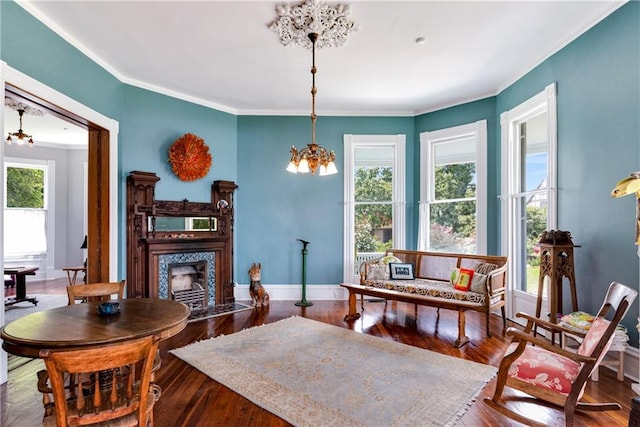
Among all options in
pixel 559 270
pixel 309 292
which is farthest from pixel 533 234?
pixel 309 292

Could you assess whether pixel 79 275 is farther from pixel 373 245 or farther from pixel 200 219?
pixel 373 245

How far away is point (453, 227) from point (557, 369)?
10.8ft

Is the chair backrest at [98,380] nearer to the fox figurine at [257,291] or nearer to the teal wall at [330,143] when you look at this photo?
the teal wall at [330,143]

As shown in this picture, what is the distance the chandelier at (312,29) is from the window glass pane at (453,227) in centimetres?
286

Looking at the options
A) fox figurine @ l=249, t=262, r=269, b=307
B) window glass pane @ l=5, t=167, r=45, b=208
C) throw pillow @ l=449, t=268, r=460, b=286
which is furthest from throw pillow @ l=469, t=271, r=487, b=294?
window glass pane @ l=5, t=167, r=45, b=208

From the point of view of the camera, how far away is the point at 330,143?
5.61 m

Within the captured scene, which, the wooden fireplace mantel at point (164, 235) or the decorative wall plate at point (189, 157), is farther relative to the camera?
the decorative wall plate at point (189, 157)

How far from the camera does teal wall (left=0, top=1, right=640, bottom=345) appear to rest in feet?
9.12

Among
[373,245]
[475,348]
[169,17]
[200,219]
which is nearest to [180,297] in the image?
[200,219]

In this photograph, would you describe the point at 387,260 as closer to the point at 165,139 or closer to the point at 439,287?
the point at 439,287

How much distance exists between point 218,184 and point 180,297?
68.7 inches

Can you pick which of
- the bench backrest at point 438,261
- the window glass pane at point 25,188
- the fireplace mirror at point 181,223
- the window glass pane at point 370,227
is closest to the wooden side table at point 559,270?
the bench backrest at point 438,261

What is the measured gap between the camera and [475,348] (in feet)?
11.2

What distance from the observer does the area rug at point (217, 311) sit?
14.7ft
